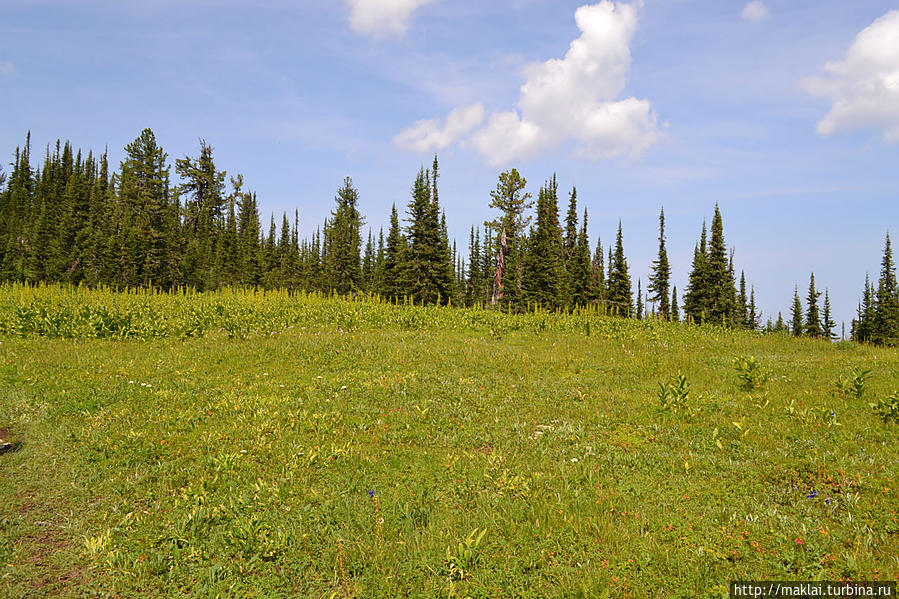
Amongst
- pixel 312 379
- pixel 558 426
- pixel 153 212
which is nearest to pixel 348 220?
pixel 153 212

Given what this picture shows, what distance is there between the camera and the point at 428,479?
20.1ft

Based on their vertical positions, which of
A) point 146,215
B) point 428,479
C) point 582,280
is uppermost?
point 146,215

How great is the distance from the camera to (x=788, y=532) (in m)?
4.59

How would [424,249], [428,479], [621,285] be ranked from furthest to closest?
[621,285], [424,249], [428,479]

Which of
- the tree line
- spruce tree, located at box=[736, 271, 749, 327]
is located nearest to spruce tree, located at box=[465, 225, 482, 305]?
the tree line

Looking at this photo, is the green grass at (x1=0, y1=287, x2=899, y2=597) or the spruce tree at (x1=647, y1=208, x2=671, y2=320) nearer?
the green grass at (x1=0, y1=287, x2=899, y2=597)

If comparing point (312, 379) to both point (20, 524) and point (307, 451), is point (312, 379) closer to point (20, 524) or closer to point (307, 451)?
point (307, 451)

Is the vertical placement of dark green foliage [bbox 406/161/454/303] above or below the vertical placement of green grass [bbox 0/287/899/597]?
above

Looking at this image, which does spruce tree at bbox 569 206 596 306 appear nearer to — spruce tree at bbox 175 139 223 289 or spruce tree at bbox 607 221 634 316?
spruce tree at bbox 607 221 634 316

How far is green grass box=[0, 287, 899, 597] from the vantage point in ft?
14.1

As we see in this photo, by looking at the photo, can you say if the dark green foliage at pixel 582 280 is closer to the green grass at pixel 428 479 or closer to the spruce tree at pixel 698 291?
the spruce tree at pixel 698 291

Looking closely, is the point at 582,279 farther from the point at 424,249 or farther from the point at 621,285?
the point at 424,249

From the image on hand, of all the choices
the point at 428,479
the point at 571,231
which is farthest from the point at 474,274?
the point at 428,479

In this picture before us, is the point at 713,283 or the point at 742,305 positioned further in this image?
the point at 742,305
